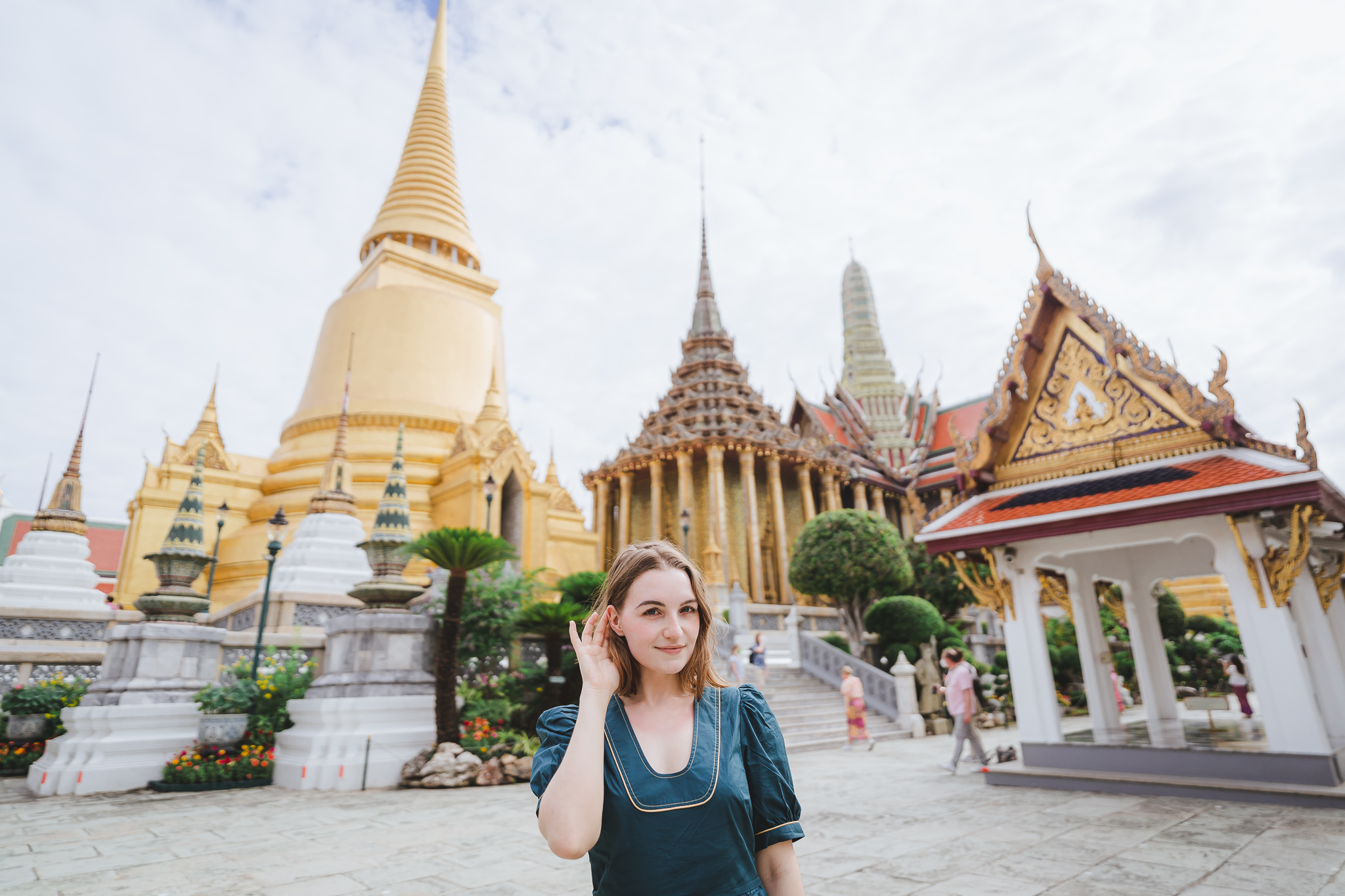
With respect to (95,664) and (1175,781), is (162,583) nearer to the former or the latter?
(95,664)

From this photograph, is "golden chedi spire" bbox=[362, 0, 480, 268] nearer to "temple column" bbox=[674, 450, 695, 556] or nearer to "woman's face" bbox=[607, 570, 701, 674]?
"temple column" bbox=[674, 450, 695, 556]

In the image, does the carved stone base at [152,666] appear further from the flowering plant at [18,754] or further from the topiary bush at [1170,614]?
the topiary bush at [1170,614]

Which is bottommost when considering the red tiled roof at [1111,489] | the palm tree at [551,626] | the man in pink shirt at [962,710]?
the man in pink shirt at [962,710]

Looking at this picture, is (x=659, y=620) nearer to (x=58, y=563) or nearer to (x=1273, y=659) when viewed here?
(x=1273, y=659)

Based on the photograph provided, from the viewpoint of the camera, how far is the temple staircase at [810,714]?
1188cm

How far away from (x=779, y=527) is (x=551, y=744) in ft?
80.9

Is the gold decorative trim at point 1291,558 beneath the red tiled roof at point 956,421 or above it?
beneath

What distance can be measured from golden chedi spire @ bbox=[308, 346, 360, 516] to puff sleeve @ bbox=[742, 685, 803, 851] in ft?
49.5

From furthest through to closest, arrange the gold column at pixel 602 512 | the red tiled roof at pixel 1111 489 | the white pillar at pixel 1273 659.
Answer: the gold column at pixel 602 512 < the red tiled roof at pixel 1111 489 < the white pillar at pixel 1273 659

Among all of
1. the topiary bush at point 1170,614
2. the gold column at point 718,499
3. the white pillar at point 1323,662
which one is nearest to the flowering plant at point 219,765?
the white pillar at point 1323,662

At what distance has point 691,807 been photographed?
1.45 m

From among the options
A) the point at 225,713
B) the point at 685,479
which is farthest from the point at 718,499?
the point at 225,713

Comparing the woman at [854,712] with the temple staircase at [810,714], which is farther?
the temple staircase at [810,714]

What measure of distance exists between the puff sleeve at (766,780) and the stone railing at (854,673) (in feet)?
43.4
